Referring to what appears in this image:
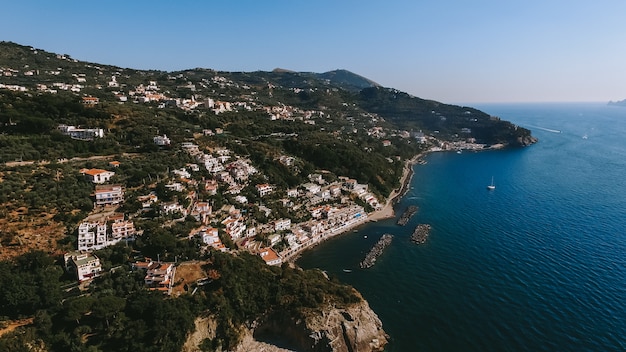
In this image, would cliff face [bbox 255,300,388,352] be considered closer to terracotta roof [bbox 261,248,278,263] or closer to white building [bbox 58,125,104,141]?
terracotta roof [bbox 261,248,278,263]

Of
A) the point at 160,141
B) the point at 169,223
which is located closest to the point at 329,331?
the point at 169,223

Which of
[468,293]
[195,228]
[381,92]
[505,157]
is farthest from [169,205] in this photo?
[381,92]

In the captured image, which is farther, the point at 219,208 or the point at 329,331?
the point at 219,208

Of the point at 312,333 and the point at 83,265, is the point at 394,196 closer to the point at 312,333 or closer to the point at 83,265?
the point at 312,333

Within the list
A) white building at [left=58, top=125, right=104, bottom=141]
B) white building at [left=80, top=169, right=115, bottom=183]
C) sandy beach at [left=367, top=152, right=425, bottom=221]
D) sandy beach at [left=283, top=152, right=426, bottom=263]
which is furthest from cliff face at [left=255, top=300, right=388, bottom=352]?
white building at [left=58, top=125, right=104, bottom=141]

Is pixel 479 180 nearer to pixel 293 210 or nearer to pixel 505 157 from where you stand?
pixel 505 157

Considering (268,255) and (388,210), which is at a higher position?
(388,210)
